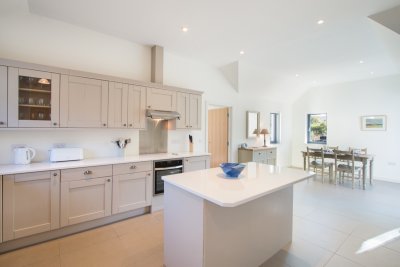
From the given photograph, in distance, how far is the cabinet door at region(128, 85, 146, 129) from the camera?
3.16 meters

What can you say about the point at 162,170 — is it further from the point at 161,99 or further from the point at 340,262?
the point at 340,262

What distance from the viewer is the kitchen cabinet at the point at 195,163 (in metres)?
3.56

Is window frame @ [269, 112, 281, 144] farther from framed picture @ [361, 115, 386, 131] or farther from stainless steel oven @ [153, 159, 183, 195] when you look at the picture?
stainless steel oven @ [153, 159, 183, 195]

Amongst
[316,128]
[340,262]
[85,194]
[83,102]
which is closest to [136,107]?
[83,102]

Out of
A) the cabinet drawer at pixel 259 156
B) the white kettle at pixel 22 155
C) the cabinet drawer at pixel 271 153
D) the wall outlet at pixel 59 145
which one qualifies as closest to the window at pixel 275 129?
the cabinet drawer at pixel 271 153

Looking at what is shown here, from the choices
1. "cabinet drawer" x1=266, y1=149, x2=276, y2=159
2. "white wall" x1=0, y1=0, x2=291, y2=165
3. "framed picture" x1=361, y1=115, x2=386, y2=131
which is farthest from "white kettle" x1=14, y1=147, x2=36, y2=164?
"framed picture" x1=361, y1=115, x2=386, y2=131

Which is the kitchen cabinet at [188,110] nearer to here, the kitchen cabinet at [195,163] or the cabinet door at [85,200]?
the kitchen cabinet at [195,163]

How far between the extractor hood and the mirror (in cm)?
260

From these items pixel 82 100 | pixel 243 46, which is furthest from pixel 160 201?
pixel 243 46

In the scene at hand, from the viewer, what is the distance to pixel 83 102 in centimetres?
273

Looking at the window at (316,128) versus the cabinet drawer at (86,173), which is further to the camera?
the window at (316,128)

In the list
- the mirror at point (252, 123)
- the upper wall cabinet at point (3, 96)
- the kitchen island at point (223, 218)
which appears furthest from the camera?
the mirror at point (252, 123)

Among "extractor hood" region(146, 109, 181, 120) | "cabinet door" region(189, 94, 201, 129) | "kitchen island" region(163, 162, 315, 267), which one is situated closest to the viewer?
"kitchen island" region(163, 162, 315, 267)

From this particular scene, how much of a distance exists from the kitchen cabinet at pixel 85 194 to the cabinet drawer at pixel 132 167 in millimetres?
95
